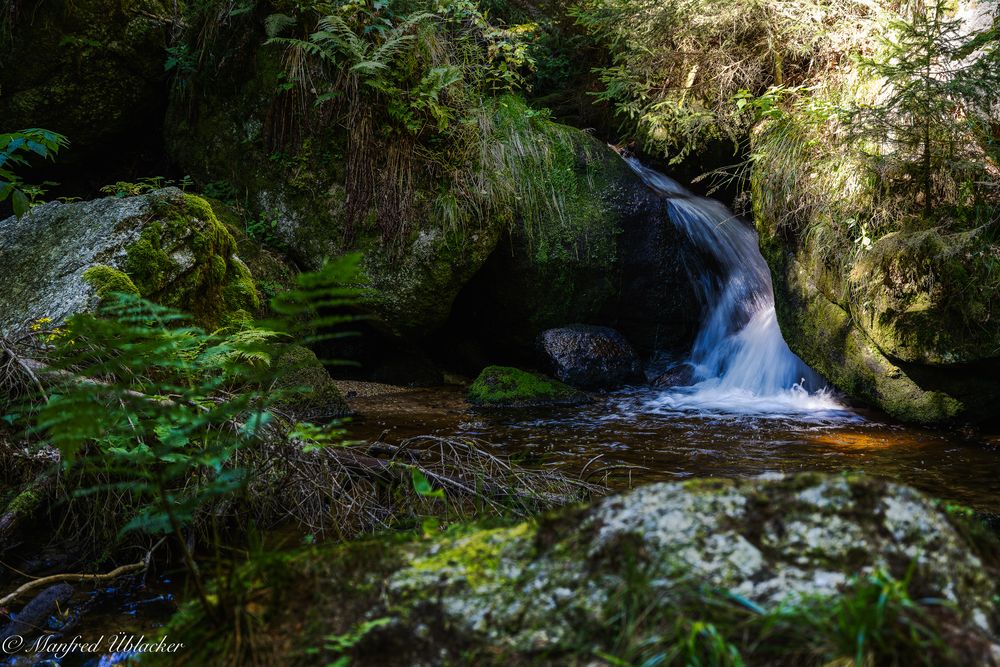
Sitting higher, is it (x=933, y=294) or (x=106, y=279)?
(x=933, y=294)

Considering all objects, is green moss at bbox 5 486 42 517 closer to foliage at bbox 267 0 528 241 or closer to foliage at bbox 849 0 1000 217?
foliage at bbox 267 0 528 241

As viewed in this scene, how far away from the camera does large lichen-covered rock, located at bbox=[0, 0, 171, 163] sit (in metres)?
7.00

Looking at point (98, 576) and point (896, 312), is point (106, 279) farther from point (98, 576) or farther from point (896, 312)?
point (896, 312)

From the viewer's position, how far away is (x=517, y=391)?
7152 mm

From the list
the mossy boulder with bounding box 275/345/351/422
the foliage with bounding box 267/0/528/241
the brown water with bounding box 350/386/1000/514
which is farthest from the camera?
the foliage with bounding box 267/0/528/241

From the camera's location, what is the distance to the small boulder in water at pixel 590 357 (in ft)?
26.1

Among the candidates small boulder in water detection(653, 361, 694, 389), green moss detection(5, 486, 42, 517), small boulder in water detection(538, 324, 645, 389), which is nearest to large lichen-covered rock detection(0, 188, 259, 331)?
green moss detection(5, 486, 42, 517)

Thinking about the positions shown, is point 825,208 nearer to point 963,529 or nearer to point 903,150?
point 903,150

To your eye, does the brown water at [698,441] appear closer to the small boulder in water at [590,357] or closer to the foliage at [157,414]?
the small boulder in water at [590,357]

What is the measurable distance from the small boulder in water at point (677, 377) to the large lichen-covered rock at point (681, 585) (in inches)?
272

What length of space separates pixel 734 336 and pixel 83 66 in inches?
330

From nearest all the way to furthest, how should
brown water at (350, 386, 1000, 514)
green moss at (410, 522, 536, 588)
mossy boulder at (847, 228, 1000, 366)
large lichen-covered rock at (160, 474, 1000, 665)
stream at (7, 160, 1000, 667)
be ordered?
large lichen-covered rock at (160, 474, 1000, 665), green moss at (410, 522, 536, 588), stream at (7, 160, 1000, 667), brown water at (350, 386, 1000, 514), mossy boulder at (847, 228, 1000, 366)

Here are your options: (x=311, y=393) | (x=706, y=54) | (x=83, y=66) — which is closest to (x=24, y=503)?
(x=311, y=393)

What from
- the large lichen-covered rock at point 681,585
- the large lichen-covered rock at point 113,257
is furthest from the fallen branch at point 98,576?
the large lichen-covered rock at point 113,257
